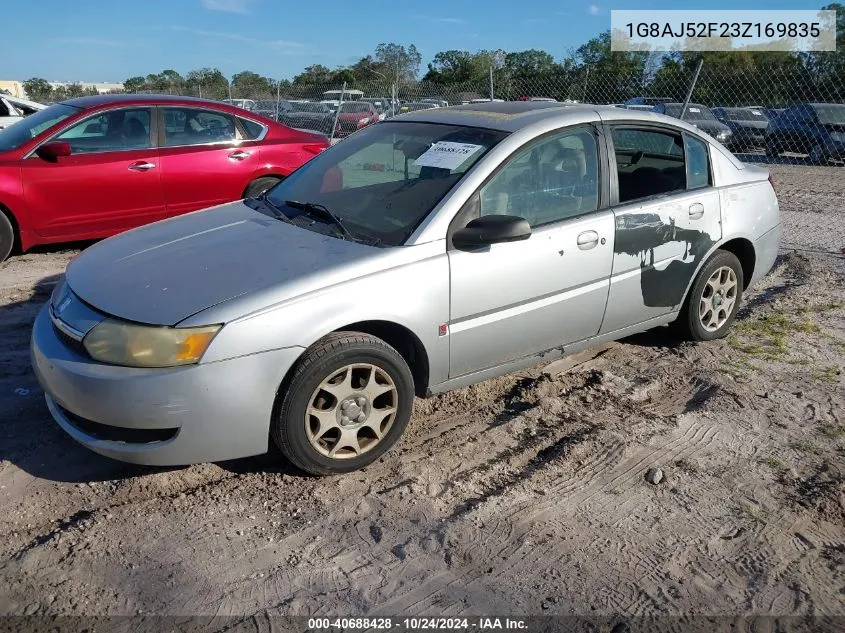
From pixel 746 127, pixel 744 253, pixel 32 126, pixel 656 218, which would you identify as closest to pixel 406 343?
pixel 656 218

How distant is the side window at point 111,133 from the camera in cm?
700

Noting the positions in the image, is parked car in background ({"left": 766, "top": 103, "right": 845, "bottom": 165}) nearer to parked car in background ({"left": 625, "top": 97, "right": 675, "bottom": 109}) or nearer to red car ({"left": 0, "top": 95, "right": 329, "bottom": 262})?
parked car in background ({"left": 625, "top": 97, "right": 675, "bottom": 109})

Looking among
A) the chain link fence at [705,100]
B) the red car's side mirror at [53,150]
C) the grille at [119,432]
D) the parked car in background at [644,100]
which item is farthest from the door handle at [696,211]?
the parked car in background at [644,100]

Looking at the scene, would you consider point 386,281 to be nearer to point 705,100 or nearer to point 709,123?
point 705,100

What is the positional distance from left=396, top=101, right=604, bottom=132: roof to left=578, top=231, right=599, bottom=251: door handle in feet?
2.22

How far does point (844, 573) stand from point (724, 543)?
43cm

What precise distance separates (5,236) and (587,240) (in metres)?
5.37

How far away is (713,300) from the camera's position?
198 inches

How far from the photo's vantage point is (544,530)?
3.06 meters

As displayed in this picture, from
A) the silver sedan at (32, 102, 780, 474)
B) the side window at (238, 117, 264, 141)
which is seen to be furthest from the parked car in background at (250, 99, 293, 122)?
the silver sedan at (32, 102, 780, 474)

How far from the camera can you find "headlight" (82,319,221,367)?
2.95m

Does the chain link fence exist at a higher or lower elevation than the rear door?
higher

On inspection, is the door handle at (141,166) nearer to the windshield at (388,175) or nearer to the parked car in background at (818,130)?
the windshield at (388,175)

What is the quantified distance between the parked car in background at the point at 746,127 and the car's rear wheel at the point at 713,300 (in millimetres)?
15627
